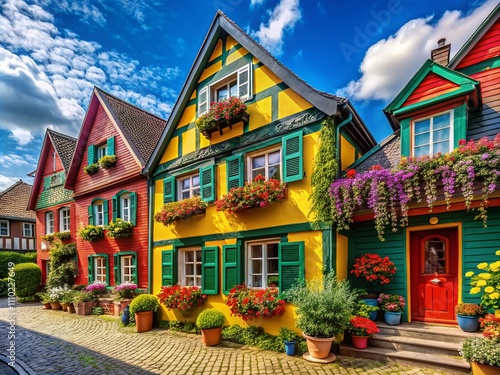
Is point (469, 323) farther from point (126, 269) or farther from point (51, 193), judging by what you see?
point (51, 193)

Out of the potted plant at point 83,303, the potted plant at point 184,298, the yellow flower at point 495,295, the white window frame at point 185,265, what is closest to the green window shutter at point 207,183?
the white window frame at point 185,265

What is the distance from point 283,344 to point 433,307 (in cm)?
350

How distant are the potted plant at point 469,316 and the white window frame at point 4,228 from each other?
89.8 feet

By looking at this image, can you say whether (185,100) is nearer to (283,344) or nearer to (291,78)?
(291,78)

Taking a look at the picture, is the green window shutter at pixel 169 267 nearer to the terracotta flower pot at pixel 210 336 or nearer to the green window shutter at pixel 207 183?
the green window shutter at pixel 207 183

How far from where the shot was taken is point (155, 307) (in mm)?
9336

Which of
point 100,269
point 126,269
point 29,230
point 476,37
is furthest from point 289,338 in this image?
point 29,230

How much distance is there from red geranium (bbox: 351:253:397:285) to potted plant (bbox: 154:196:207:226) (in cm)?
477

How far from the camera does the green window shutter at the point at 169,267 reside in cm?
965

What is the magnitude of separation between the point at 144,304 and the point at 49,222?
1188 cm

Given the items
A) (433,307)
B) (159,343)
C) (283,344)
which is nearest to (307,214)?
(283,344)

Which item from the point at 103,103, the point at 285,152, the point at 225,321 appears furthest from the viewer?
the point at 103,103

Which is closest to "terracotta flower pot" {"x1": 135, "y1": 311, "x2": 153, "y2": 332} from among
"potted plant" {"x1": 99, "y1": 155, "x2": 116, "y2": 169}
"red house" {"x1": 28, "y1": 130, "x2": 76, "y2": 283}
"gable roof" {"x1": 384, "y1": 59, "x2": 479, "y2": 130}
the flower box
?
the flower box

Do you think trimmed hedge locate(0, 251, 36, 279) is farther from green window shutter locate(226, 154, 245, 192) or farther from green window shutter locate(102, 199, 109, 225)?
green window shutter locate(226, 154, 245, 192)
